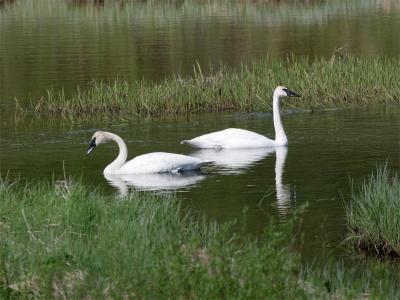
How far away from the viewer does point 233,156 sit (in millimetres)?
19781

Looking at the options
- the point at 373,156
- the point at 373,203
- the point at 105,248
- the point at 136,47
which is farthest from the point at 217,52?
the point at 105,248

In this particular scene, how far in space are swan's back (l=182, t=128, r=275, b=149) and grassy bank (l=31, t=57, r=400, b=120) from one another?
3.73 meters

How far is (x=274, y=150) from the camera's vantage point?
19.9m

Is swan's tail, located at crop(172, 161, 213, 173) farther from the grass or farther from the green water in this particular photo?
the grass

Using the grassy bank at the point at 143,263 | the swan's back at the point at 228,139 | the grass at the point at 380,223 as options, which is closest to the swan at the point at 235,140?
the swan's back at the point at 228,139

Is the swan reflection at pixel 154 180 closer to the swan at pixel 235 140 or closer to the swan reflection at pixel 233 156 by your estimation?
the swan reflection at pixel 233 156

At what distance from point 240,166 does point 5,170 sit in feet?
12.1

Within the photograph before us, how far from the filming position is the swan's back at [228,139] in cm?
1983

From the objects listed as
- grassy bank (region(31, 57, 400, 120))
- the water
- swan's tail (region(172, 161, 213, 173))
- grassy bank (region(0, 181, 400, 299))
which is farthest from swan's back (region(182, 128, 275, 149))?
grassy bank (region(0, 181, 400, 299))

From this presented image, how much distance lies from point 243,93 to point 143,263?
1504cm

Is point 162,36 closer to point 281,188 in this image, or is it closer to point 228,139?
point 228,139

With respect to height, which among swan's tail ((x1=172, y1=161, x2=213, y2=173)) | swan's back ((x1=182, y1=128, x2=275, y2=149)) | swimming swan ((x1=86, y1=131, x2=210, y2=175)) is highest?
swimming swan ((x1=86, y1=131, x2=210, y2=175))

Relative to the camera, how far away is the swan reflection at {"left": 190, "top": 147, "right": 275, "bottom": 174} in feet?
60.9

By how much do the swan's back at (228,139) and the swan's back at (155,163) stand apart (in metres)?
2.13
